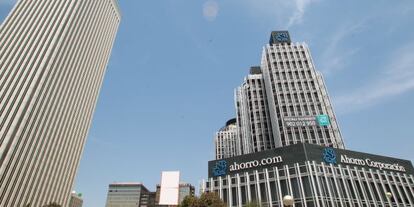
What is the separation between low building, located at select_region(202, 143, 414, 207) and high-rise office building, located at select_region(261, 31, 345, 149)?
25683 millimetres

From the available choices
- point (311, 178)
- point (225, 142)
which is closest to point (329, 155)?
point (311, 178)

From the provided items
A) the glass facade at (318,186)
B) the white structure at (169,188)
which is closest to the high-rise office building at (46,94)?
the glass facade at (318,186)

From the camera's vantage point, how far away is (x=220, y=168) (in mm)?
59469

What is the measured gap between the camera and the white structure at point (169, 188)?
1845cm

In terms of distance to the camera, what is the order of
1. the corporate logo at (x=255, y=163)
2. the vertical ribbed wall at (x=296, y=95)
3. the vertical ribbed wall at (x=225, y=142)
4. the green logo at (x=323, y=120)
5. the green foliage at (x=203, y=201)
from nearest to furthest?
the green foliage at (x=203, y=201) < the corporate logo at (x=255, y=163) < the green logo at (x=323, y=120) < the vertical ribbed wall at (x=296, y=95) < the vertical ribbed wall at (x=225, y=142)

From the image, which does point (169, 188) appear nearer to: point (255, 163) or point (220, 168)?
point (255, 163)

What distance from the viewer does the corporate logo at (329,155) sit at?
172 feet

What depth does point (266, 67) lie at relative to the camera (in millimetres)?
103875

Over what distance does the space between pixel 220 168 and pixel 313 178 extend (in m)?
19.8

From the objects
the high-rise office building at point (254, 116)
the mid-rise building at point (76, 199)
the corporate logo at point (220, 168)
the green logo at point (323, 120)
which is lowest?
the corporate logo at point (220, 168)

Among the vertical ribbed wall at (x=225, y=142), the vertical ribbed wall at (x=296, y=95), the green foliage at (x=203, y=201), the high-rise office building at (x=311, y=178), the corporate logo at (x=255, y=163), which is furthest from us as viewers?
the vertical ribbed wall at (x=225, y=142)

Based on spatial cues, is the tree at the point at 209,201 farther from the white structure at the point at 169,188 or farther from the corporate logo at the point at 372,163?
the corporate logo at the point at 372,163

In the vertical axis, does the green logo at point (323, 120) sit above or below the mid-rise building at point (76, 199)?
above

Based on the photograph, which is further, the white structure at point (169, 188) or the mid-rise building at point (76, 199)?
the mid-rise building at point (76, 199)
